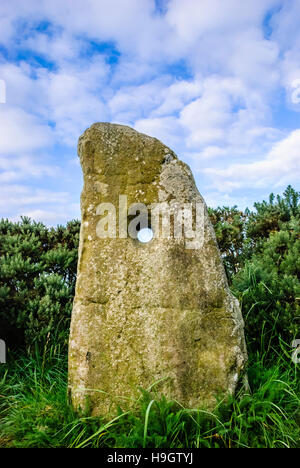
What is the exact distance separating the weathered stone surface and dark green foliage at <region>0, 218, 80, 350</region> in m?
1.50

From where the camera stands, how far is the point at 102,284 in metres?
2.79

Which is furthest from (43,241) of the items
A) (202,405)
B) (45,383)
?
(202,405)

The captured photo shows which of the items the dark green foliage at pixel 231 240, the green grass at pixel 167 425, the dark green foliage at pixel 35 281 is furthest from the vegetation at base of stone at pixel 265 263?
the dark green foliage at pixel 35 281

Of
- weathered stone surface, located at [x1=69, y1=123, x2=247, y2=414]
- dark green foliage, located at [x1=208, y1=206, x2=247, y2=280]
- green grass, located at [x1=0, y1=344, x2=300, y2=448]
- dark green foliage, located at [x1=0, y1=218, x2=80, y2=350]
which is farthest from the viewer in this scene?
dark green foliage, located at [x1=208, y1=206, x2=247, y2=280]

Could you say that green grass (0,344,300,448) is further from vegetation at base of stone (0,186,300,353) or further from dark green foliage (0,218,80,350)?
dark green foliage (0,218,80,350)

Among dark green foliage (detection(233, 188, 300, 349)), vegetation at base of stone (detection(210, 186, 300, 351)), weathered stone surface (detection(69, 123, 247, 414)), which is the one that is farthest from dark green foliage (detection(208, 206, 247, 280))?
weathered stone surface (detection(69, 123, 247, 414))

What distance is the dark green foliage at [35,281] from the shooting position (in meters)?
4.16

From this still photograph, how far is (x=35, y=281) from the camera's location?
4422 millimetres

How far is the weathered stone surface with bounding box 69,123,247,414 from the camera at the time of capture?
8.68 feet

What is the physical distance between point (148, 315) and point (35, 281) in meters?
2.20

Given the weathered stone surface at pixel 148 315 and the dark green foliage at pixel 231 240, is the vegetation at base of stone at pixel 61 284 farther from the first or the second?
the weathered stone surface at pixel 148 315

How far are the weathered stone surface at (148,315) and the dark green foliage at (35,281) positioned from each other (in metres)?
1.50

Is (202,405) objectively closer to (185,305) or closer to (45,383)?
(185,305)

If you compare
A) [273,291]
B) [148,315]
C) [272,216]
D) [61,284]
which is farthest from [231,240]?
[148,315]
